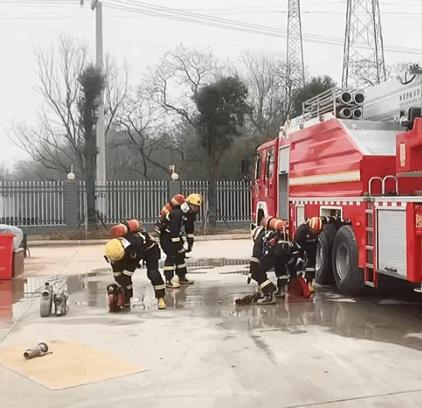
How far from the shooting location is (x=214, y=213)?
1031 inches

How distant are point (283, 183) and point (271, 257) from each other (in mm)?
4018

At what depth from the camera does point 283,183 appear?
12766mm

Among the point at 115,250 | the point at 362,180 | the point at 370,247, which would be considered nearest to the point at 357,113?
the point at 362,180

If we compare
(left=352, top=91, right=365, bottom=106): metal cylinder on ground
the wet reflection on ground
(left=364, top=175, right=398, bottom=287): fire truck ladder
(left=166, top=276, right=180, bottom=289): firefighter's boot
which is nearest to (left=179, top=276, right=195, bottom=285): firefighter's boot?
the wet reflection on ground

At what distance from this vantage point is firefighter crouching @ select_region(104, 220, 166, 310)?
28.0 feet

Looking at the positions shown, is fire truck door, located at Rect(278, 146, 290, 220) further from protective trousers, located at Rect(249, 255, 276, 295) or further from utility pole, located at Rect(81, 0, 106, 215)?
utility pole, located at Rect(81, 0, 106, 215)

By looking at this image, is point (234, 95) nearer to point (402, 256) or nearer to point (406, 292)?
point (406, 292)

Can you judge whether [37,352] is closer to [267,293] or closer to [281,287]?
[267,293]

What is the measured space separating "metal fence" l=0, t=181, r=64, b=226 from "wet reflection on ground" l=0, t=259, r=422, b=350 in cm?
1313

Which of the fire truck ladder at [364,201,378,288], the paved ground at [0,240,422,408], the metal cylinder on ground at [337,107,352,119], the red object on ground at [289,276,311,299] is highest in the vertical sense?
the metal cylinder on ground at [337,107,352,119]

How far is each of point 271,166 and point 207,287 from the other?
3687 mm

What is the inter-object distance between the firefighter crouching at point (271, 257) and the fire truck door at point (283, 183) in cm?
292

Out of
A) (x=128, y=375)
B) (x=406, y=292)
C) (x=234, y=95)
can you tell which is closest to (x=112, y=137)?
(x=234, y=95)

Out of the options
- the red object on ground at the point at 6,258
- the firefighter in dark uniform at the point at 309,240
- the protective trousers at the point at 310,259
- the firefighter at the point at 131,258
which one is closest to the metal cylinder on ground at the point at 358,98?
the firefighter in dark uniform at the point at 309,240
